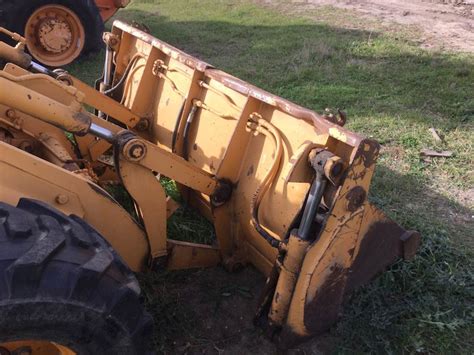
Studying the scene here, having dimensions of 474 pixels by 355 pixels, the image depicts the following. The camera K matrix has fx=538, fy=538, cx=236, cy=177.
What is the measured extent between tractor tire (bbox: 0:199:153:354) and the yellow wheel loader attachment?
0.31 m

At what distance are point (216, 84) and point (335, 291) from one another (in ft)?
4.55

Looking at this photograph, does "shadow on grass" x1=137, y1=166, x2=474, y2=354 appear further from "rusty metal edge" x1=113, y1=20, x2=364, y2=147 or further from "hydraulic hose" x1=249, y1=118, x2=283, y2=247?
"rusty metal edge" x1=113, y1=20, x2=364, y2=147

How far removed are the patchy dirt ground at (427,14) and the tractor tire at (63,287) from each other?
7439mm

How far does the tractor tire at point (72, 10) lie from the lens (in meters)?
6.48

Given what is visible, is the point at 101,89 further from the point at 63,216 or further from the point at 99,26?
the point at 99,26

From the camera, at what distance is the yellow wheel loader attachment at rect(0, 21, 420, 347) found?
7.86 feet

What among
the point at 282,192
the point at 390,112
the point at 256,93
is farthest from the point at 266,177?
the point at 390,112

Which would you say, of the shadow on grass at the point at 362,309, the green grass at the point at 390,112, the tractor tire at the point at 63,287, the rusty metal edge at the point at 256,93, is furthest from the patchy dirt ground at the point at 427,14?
the tractor tire at the point at 63,287

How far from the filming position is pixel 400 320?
3.10 m

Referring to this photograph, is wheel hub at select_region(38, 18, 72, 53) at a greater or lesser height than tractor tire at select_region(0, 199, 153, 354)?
lesser

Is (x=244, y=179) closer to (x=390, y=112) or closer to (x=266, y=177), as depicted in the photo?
(x=266, y=177)

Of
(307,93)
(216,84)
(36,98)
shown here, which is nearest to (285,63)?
(307,93)

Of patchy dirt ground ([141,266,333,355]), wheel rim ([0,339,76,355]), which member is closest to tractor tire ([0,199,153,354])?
wheel rim ([0,339,76,355])

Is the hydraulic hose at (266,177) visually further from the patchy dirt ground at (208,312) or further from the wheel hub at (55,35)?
the wheel hub at (55,35)
